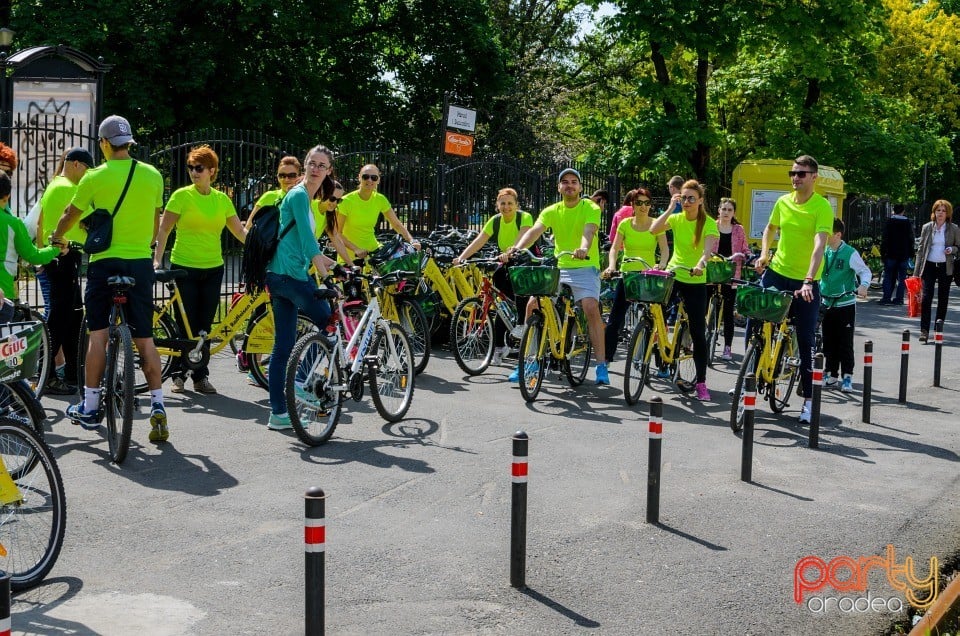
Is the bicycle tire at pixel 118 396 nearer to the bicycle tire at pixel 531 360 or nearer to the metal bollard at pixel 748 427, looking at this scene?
the bicycle tire at pixel 531 360

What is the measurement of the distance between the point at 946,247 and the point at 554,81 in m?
21.9

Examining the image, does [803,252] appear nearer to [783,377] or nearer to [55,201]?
[783,377]

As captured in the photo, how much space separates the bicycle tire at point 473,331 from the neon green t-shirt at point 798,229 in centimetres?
318

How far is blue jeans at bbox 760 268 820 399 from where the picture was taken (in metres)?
9.34

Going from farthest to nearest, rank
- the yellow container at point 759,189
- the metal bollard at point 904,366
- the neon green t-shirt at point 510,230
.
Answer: the yellow container at point 759,189 < the neon green t-shirt at point 510,230 < the metal bollard at point 904,366

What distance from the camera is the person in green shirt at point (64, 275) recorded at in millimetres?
9062

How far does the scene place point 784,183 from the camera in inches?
970

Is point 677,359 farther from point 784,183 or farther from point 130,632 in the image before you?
point 784,183

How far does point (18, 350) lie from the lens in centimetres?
502

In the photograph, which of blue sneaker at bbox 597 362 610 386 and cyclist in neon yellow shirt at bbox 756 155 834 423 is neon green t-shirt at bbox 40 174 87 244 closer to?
blue sneaker at bbox 597 362 610 386

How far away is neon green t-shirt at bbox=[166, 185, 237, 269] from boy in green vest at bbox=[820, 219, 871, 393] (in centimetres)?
569

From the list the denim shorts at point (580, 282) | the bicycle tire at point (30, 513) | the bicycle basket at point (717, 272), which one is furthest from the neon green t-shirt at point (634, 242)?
the bicycle tire at point (30, 513)

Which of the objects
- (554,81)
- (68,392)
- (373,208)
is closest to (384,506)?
(68,392)

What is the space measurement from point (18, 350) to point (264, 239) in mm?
3094
